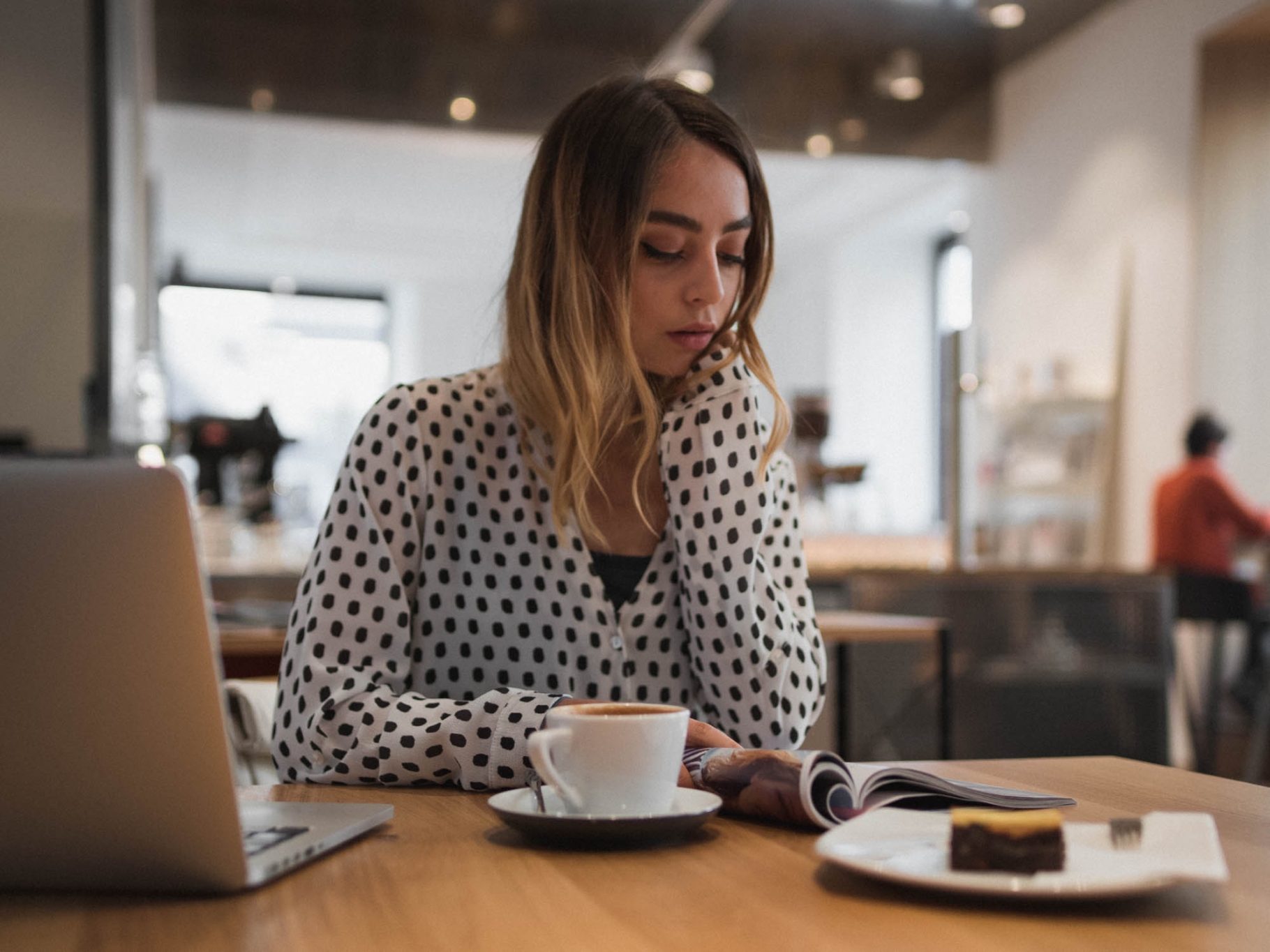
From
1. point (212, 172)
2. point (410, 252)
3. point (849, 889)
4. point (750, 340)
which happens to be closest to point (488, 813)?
point (849, 889)

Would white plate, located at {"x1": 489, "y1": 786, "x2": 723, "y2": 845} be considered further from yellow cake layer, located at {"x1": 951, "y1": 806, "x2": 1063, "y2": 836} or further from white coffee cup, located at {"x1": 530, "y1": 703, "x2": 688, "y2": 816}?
yellow cake layer, located at {"x1": 951, "y1": 806, "x2": 1063, "y2": 836}

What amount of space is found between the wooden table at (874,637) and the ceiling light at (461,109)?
364 cm

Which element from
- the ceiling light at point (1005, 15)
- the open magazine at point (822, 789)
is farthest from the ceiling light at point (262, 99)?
the open magazine at point (822, 789)

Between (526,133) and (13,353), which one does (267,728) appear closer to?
(13,353)

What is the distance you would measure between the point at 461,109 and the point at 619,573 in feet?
16.3

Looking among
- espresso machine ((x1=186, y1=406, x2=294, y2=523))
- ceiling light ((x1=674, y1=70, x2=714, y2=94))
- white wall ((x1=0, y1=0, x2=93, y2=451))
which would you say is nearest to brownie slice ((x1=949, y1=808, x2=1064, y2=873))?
white wall ((x1=0, y1=0, x2=93, y2=451))

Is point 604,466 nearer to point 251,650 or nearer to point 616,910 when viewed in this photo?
point 616,910

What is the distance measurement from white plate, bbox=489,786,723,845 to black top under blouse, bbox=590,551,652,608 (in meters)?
0.61

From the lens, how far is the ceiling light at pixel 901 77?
6.41m

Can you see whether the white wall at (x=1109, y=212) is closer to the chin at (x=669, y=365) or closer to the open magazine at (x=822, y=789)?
the chin at (x=669, y=365)

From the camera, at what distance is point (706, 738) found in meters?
0.90

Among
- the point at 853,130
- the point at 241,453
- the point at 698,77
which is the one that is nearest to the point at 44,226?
the point at 241,453

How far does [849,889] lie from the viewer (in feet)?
1.91

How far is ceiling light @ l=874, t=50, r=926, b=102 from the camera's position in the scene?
6410 millimetres
